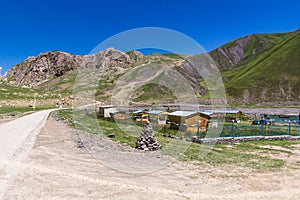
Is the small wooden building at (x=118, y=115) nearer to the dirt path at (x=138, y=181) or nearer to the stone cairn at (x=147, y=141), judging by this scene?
the stone cairn at (x=147, y=141)

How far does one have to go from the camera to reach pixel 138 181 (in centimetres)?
856

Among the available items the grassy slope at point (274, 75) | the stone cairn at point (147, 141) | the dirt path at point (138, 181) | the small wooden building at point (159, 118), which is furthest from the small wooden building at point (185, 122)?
the grassy slope at point (274, 75)

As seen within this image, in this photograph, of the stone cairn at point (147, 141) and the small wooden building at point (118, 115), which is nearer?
the stone cairn at point (147, 141)

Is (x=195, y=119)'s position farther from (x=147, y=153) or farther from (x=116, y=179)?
(x=116, y=179)

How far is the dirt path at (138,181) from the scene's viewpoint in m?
7.17

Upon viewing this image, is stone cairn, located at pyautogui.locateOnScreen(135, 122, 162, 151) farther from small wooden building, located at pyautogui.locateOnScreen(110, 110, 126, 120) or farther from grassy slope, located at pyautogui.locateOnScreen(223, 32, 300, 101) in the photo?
grassy slope, located at pyautogui.locateOnScreen(223, 32, 300, 101)

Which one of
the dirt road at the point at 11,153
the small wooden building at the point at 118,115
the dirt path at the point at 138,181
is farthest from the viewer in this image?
the small wooden building at the point at 118,115

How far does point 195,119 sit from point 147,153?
13485 mm

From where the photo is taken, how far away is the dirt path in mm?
7168

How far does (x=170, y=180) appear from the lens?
8.89m

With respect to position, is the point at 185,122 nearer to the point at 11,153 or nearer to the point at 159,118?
the point at 159,118

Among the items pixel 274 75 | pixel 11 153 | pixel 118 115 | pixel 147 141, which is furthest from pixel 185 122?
pixel 274 75

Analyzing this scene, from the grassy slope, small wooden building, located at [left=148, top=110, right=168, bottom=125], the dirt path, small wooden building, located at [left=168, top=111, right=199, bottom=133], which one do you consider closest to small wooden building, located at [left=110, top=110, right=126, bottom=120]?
small wooden building, located at [left=148, top=110, right=168, bottom=125]

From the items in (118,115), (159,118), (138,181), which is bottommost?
(138,181)
